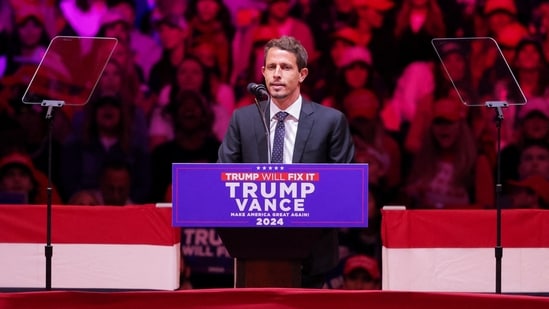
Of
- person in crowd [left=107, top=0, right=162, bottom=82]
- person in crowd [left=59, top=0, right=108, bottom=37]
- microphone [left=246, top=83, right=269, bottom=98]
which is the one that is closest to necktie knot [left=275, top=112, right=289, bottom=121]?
microphone [left=246, top=83, right=269, bottom=98]

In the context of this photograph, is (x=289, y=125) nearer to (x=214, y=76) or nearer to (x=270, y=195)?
(x=270, y=195)

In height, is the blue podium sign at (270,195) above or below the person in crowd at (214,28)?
below

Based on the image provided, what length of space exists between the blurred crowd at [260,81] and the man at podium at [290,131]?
3311mm

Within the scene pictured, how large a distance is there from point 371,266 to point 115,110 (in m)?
2.32

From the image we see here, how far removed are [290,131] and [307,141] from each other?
84 mm

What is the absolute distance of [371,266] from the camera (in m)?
7.12

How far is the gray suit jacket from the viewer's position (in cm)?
383

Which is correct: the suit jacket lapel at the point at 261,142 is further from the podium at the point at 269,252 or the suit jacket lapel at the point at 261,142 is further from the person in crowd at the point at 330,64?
the person in crowd at the point at 330,64

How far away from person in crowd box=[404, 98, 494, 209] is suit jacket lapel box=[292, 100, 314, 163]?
3.48 meters

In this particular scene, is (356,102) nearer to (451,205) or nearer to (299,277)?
(451,205)

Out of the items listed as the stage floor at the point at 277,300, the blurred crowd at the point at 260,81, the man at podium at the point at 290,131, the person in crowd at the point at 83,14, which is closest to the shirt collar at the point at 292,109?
the man at podium at the point at 290,131

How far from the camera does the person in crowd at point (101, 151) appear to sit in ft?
24.1

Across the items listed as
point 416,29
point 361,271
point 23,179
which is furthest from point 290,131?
point 23,179

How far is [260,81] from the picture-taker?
24.4 ft
